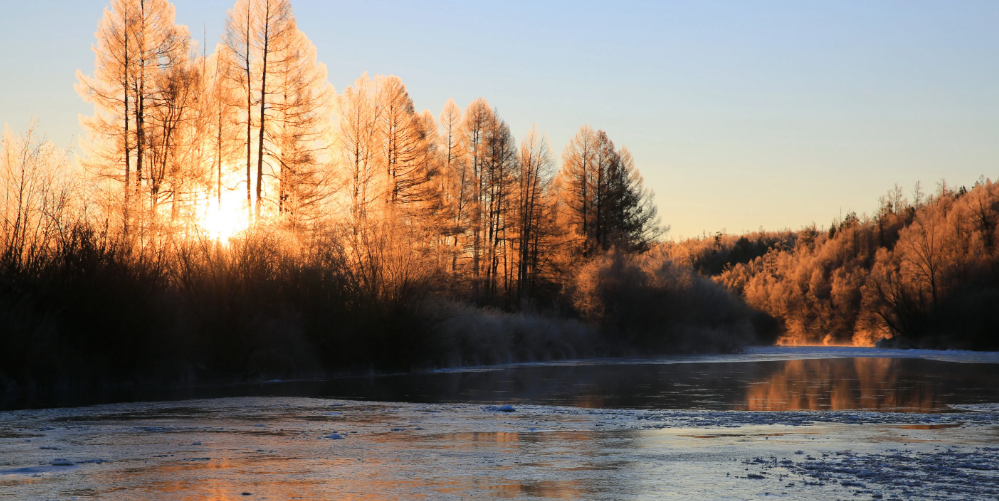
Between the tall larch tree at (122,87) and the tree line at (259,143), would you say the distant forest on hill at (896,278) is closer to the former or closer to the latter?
the tree line at (259,143)

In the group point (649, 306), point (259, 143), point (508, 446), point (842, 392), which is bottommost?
point (842, 392)

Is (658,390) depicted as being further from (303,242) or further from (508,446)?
(303,242)

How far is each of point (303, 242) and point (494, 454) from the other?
26418 mm

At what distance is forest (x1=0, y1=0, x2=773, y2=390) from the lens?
24.2m

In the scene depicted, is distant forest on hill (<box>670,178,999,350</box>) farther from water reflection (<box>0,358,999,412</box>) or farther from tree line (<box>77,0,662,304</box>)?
water reflection (<box>0,358,999,412</box>)

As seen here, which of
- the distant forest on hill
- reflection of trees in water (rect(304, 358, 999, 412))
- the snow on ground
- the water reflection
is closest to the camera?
the snow on ground

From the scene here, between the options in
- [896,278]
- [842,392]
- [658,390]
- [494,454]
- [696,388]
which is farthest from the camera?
[896,278]

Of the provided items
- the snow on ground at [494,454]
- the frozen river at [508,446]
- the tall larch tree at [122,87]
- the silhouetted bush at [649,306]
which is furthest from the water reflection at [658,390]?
the silhouetted bush at [649,306]

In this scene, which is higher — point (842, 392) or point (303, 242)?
point (303, 242)

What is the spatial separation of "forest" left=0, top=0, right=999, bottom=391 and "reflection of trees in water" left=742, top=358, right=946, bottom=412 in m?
13.3

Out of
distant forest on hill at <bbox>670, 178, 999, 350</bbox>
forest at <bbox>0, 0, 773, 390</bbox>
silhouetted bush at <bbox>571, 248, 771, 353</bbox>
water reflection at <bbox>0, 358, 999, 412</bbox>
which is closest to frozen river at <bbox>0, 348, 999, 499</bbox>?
water reflection at <bbox>0, 358, 999, 412</bbox>

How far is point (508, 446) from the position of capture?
40.0 feet

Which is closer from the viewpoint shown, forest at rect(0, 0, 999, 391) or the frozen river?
the frozen river

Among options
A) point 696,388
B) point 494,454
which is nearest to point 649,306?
point 696,388
